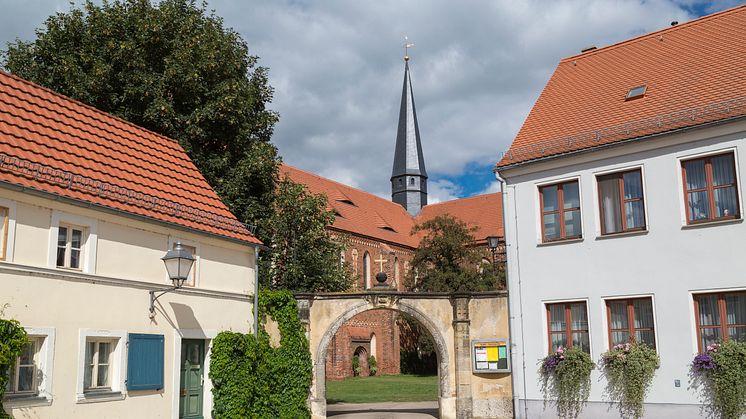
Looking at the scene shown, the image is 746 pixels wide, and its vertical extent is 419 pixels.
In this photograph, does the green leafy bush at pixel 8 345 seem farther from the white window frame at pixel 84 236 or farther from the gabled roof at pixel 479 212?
the gabled roof at pixel 479 212

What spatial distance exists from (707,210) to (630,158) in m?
2.22

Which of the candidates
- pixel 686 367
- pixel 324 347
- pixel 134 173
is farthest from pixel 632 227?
pixel 134 173

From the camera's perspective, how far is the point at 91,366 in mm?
13969

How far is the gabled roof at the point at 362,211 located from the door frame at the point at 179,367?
28.5m

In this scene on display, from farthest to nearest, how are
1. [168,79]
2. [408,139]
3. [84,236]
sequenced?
[408,139]
[168,79]
[84,236]

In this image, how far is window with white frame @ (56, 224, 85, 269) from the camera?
1339cm

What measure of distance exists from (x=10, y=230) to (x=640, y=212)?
1358 cm

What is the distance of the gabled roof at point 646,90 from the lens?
17219 millimetres

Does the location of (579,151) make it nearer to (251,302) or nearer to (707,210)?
(707,210)

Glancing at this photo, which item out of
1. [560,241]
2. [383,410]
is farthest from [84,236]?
[383,410]

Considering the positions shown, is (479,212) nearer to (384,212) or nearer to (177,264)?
(384,212)

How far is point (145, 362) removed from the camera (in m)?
15.1

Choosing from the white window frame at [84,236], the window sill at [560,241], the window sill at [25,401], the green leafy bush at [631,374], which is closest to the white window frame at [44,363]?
the window sill at [25,401]

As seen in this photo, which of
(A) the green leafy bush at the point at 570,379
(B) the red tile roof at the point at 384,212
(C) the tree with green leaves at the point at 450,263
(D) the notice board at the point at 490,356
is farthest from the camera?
(B) the red tile roof at the point at 384,212
